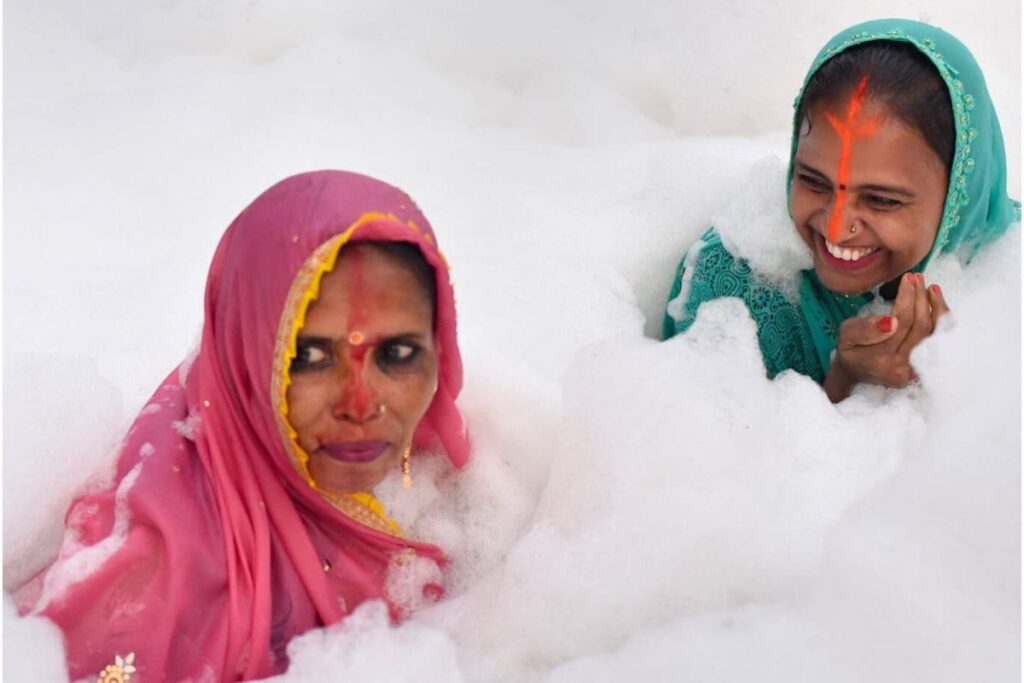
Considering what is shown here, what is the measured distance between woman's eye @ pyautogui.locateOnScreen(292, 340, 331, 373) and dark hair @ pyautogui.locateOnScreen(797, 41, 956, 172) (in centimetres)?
78

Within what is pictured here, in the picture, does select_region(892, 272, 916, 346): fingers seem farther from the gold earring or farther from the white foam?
the gold earring

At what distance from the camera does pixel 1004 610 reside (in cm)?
117

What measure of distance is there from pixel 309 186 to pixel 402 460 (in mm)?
371

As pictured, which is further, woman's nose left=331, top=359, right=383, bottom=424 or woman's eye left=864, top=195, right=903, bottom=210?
woman's eye left=864, top=195, right=903, bottom=210

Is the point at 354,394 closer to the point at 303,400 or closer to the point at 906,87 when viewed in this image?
the point at 303,400

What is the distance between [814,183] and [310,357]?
2.54 ft

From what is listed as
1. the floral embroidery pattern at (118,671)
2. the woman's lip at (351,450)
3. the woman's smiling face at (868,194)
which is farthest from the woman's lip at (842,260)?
the floral embroidery pattern at (118,671)

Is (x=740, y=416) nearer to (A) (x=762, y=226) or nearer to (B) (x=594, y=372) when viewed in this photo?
(B) (x=594, y=372)

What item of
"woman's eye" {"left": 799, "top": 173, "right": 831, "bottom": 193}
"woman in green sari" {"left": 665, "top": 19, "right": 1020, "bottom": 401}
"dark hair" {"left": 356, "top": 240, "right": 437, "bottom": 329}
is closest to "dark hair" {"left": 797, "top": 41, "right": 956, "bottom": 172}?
"woman in green sari" {"left": 665, "top": 19, "right": 1020, "bottom": 401}

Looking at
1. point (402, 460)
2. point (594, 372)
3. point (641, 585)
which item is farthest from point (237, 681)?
point (594, 372)

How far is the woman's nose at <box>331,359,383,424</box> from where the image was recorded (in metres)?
1.12

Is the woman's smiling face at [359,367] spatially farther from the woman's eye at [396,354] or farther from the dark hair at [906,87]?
the dark hair at [906,87]

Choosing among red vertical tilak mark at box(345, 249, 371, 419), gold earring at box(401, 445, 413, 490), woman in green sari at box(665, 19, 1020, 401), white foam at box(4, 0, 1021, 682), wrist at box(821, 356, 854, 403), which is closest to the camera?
red vertical tilak mark at box(345, 249, 371, 419)

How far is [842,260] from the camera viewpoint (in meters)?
1.56
